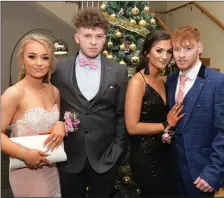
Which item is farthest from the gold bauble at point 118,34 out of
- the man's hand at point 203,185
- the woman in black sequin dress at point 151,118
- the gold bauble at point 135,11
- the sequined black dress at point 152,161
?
the man's hand at point 203,185

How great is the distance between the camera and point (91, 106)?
1.87m

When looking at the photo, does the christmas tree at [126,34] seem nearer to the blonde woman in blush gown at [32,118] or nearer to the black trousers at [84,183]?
the black trousers at [84,183]

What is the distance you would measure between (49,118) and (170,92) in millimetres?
797

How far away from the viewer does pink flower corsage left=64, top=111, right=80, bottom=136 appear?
182cm

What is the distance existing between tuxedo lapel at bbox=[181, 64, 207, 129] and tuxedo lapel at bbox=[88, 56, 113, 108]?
1.67 feet

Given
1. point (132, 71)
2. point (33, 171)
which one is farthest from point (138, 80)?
point (132, 71)

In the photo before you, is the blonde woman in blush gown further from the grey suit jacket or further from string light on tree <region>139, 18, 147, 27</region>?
string light on tree <region>139, 18, 147, 27</region>

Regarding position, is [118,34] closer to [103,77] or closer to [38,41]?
[103,77]

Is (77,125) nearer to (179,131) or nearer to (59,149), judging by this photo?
(59,149)

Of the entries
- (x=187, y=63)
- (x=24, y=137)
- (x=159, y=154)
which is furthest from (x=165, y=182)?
(x=24, y=137)

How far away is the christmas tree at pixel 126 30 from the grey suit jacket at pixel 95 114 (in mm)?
929

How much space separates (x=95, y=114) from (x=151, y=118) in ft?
1.23

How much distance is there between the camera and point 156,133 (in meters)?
1.91

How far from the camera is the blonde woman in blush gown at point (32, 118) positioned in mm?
1617
